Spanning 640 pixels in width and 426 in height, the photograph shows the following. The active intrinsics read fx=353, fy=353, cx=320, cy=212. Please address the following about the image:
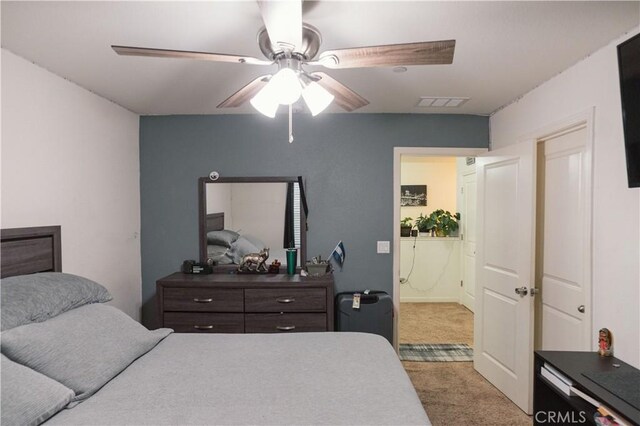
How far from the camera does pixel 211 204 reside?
11.3 ft

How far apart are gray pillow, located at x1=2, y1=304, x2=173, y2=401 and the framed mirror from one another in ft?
5.45

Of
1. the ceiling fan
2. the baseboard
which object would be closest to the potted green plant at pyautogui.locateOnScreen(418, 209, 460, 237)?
the baseboard

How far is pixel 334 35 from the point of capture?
5.99 ft

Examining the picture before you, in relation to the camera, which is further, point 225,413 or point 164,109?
point 164,109

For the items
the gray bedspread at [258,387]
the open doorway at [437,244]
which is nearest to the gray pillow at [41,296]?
the gray bedspread at [258,387]

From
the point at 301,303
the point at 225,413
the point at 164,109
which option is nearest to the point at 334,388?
the point at 225,413

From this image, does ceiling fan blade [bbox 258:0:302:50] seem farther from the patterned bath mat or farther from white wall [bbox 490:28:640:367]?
the patterned bath mat

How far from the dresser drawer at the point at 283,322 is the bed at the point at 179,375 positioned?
921mm

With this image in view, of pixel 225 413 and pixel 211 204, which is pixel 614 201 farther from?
pixel 211 204

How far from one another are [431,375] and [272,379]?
2.20 meters

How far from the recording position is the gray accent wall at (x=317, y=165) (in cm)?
342

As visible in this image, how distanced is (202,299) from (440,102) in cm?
259

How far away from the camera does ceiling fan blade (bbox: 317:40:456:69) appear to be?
136 centimetres

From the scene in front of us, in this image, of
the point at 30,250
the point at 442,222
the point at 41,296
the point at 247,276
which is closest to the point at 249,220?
the point at 247,276
